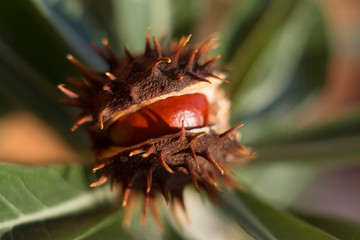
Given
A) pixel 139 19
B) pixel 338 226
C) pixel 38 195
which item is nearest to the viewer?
pixel 38 195

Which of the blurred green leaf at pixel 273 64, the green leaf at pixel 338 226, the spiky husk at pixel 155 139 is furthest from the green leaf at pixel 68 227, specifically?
the blurred green leaf at pixel 273 64

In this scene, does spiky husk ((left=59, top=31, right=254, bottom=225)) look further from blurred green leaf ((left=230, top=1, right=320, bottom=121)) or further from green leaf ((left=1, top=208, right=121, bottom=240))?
blurred green leaf ((left=230, top=1, right=320, bottom=121))

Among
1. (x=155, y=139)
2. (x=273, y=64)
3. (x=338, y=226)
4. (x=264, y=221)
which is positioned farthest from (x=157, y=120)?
(x=273, y=64)

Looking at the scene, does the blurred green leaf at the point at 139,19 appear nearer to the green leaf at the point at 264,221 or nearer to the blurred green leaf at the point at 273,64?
the blurred green leaf at the point at 273,64

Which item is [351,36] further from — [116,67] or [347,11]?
[116,67]

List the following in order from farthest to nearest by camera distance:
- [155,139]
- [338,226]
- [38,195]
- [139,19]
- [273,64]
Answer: [273,64], [139,19], [338,226], [38,195], [155,139]

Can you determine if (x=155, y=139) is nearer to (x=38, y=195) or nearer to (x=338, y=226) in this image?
(x=38, y=195)

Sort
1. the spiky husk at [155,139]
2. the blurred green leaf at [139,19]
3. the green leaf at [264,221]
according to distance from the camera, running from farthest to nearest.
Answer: the blurred green leaf at [139,19] → the green leaf at [264,221] → the spiky husk at [155,139]
